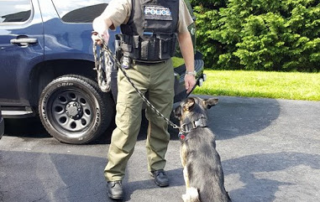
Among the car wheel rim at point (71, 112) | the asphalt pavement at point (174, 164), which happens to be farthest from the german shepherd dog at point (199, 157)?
the car wheel rim at point (71, 112)

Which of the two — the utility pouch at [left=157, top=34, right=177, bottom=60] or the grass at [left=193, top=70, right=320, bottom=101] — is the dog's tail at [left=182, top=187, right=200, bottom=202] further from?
the grass at [left=193, top=70, right=320, bottom=101]

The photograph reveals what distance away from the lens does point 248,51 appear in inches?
439

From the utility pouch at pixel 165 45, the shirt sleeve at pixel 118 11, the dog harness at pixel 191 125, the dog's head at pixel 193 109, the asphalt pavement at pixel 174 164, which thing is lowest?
the asphalt pavement at pixel 174 164

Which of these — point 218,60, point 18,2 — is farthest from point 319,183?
point 218,60

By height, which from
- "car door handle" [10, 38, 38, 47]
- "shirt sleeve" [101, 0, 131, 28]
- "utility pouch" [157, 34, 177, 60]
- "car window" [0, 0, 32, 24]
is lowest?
"car door handle" [10, 38, 38, 47]

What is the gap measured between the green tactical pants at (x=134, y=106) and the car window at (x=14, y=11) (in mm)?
1744

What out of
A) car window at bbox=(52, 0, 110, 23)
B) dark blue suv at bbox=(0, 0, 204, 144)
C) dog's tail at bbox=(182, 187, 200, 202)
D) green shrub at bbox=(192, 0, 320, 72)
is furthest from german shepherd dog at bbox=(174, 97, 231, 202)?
green shrub at bbox=(192, 0, 320, 72)

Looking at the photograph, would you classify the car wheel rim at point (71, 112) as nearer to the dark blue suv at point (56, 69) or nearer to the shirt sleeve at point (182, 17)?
the dark blue suv at point (56, 69)

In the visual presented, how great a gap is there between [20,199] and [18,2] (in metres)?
2.24

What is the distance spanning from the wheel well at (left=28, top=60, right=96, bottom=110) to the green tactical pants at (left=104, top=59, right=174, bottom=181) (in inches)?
48.6

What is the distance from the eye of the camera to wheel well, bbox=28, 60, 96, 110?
178 inches

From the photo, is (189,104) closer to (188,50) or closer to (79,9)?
(188,50)

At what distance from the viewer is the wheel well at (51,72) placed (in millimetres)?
4523

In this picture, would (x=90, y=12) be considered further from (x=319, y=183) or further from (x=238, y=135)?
(x=319, y=183)
